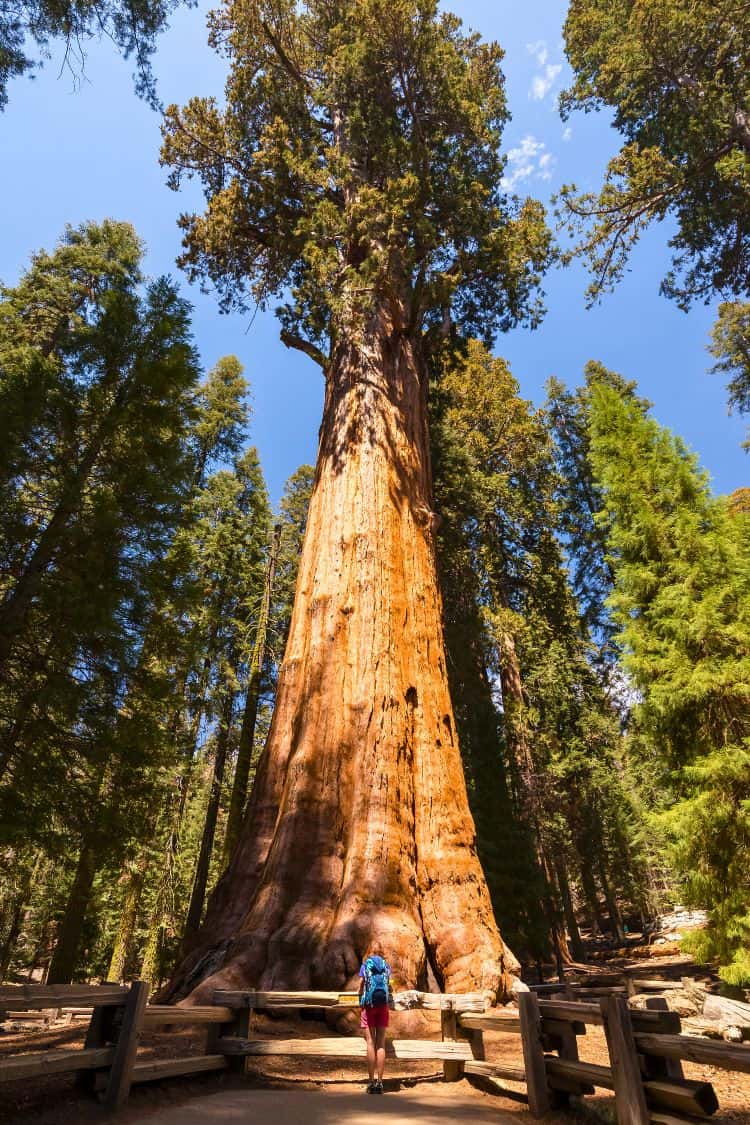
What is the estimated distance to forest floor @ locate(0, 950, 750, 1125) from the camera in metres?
3.61

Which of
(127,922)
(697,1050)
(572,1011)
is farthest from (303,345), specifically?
(127,922)

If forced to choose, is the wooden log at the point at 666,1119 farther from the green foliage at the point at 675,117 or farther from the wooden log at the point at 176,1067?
the green foliage at the point at 675,117

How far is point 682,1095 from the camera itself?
10.00 ft

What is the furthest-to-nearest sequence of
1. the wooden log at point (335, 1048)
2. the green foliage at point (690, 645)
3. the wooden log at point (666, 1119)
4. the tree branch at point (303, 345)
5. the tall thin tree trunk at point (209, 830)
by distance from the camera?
1. the tall thin tree trunk at point (209, 830)
2. the tree branch at point (303, 345)
3. the green foliage at point (690, 645)
4. the wooden log at point (335, 1048)
5. the wooden log at point (666, 1119)

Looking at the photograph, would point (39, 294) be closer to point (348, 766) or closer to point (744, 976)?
point (348, 766)

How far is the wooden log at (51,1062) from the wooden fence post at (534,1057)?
9.28 feet

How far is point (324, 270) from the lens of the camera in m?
10.4

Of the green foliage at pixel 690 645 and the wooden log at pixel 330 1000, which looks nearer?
the wooden log at pixel 330 1000

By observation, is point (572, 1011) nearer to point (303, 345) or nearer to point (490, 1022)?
point (490, 1022)

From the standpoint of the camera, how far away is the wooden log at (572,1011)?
375 centimetres

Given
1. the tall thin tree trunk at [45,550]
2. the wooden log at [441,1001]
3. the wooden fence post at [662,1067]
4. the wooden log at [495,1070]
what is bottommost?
the wooden log at [495,1070]

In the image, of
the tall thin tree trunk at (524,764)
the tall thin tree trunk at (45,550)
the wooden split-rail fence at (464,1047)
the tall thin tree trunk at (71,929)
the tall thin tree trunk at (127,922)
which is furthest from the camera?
the tall thin tree trunk at (524,764)

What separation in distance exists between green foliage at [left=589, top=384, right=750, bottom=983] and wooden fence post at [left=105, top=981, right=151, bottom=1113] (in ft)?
25.2

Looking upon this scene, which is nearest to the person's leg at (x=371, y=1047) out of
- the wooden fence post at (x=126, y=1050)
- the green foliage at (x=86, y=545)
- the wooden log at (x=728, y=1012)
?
the wooden fence post at (x=126, y=1050)
